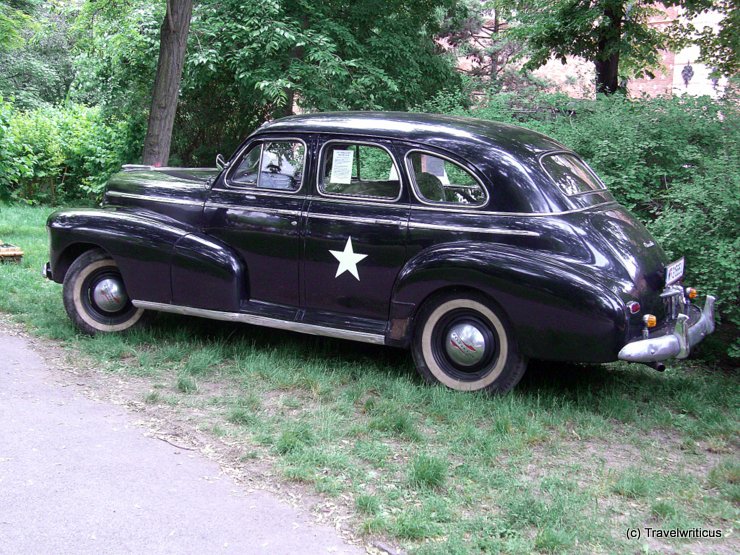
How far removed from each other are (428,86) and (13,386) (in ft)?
34.1

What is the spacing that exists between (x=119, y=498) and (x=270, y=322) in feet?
7.61

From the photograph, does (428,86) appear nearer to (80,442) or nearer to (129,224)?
(129,224)

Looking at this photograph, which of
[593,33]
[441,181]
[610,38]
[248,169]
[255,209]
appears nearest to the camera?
[441,181]

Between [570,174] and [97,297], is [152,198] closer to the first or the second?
[97,297]

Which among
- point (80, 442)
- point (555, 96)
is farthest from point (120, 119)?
point (80, 442)

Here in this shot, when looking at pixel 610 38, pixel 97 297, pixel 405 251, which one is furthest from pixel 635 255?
pixel 610 38

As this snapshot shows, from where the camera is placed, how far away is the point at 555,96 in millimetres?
10031

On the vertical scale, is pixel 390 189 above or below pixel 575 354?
above

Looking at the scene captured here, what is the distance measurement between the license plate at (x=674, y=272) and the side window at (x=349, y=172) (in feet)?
7.06

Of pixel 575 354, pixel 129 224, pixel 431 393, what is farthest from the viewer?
pixel 129 224

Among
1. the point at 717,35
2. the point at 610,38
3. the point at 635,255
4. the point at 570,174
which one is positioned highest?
the point at 717,35

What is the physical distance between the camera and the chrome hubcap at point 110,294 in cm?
689

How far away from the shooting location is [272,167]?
6383mm

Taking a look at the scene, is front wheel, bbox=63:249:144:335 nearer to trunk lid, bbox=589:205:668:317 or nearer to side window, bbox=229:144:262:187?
side window, bbox=229:144:262:187
